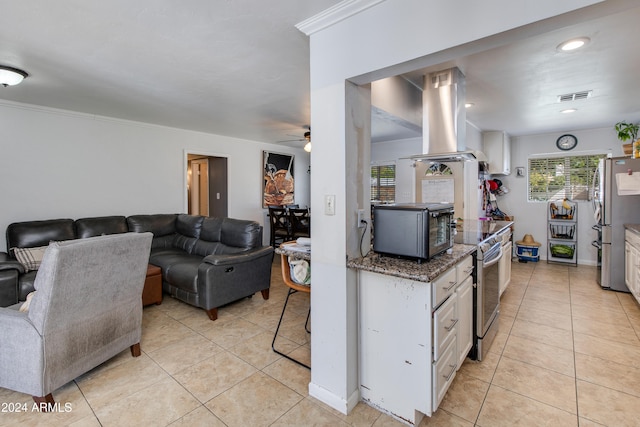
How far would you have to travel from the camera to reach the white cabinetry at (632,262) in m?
3.13

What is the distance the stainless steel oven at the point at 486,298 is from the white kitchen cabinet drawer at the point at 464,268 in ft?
0.34

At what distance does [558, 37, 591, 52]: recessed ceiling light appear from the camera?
6.67 feet

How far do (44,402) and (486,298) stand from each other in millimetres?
2956

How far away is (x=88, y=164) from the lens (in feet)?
13.5

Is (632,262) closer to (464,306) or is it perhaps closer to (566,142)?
(566,142)

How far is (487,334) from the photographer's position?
240cm

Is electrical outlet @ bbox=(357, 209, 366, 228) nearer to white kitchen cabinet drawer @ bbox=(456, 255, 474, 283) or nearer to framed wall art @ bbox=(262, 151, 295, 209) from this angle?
white kitchen cabinet drawer @ bbox=(456, 255, 474, 283)

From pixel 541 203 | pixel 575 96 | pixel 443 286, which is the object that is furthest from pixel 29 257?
pixel 541 203

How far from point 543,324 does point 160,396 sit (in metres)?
3.25

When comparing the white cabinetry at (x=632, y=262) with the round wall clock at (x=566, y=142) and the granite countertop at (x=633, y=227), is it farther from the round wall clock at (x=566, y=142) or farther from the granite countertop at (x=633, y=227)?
the round wall clock at (x=566, y=142)

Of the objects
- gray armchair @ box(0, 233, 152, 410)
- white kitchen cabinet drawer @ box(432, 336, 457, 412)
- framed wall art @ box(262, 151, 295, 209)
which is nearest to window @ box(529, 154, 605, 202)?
framed wall art @ box(262, 151, 295, 209)

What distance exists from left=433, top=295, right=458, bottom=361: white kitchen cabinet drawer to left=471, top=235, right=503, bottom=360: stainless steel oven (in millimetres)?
486

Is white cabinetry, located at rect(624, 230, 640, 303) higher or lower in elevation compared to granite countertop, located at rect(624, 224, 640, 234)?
lower

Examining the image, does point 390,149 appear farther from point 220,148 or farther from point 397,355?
point 397,355
